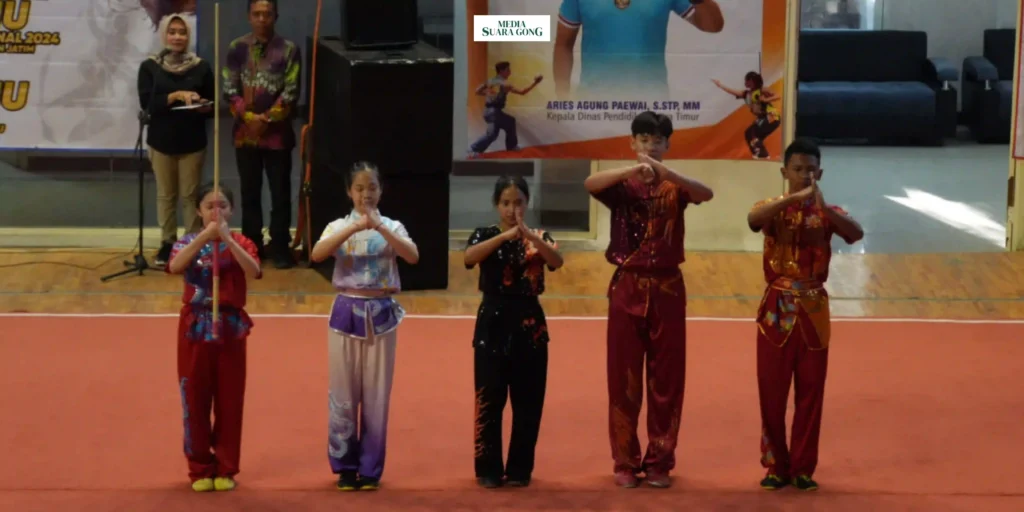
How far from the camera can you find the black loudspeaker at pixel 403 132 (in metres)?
8.64

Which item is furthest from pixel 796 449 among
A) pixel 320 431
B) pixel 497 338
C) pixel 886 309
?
pixel 886 309

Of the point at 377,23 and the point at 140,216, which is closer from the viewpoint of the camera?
the point at 377,23

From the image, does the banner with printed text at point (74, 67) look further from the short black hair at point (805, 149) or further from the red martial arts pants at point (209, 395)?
the short black hair at point (805, 149)

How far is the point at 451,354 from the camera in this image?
766 cm

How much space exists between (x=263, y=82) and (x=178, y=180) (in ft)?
3.07

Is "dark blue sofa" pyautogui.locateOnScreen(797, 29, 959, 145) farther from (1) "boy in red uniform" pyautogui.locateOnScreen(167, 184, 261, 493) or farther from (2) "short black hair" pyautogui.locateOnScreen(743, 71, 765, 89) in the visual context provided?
(1) "boy in red uniform" pyautogui.locateOnScreen(167, 184, 261, 493)

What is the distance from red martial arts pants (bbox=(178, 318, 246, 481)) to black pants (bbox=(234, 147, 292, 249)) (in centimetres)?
412

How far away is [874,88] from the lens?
1584cm

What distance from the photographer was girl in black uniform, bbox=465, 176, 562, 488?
5418 millimetres

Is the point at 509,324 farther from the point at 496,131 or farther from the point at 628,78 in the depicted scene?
the point at 628,78

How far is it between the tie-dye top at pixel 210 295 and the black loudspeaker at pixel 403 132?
3279 millimetres

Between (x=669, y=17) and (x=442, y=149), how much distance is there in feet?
7.11

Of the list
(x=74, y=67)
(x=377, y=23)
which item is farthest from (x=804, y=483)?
(x=74, y=67)

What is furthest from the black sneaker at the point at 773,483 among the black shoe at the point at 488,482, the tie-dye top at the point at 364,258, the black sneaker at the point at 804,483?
the tie-dye top at the point at 364,258
